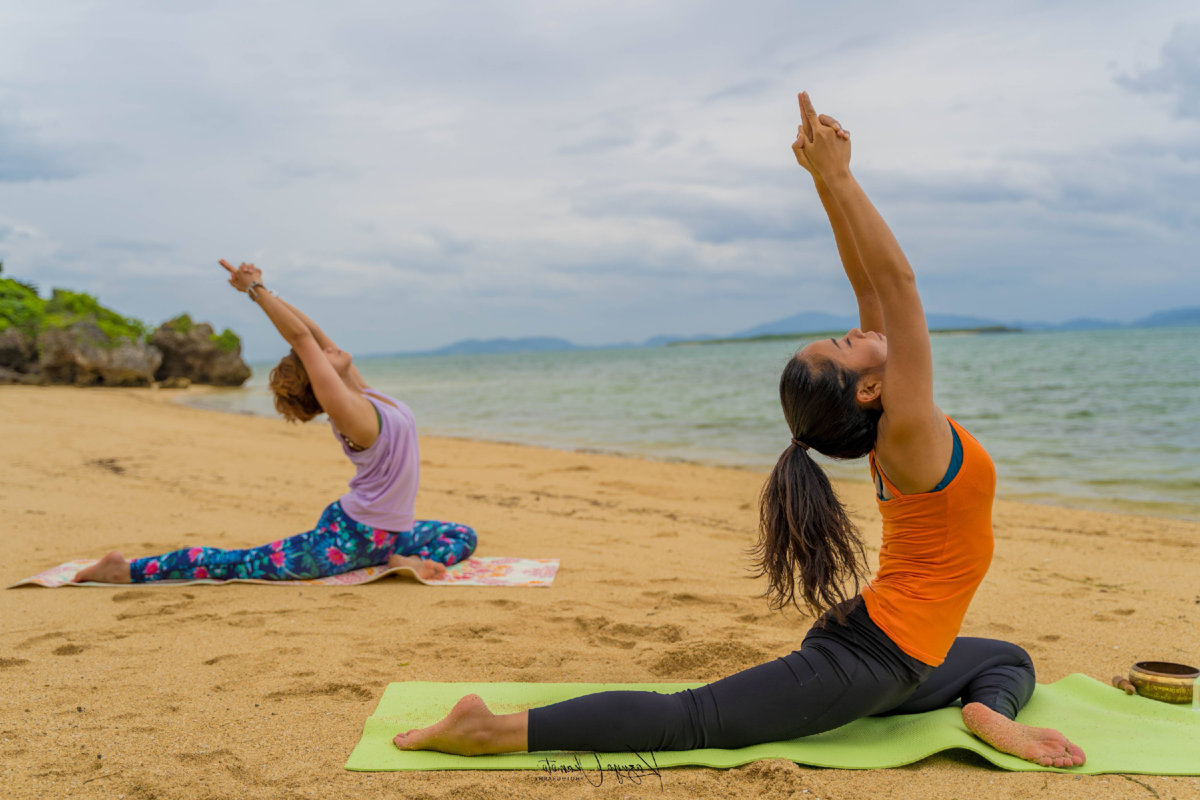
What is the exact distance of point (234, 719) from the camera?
8.84ft

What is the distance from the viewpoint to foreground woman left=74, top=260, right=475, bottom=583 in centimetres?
425

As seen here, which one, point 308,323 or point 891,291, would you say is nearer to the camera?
point 891,291

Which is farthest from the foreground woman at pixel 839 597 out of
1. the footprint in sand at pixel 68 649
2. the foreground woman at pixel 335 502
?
the foreground woman at pixel 335 502

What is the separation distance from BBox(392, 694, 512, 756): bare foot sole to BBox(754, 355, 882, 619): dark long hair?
40.7 inches

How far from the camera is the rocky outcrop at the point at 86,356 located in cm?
2241

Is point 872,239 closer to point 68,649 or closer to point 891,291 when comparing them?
point 891,291

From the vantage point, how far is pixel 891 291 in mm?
2090

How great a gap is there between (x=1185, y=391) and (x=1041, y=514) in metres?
14.2

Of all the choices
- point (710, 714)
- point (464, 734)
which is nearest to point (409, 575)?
point (464, 734)

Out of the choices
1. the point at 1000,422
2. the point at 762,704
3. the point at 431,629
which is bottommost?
the point at 431,629

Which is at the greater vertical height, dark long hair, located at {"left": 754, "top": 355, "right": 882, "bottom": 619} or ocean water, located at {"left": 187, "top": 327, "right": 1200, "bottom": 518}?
dark long hair, located at {"left": 754, "top": 355, "right": 882, "bottom": 619}

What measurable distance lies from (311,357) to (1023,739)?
12.1 ft

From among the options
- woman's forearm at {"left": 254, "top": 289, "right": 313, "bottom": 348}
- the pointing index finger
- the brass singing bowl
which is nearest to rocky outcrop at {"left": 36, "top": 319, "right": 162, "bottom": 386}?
woman's forearm at {"left": 254, "top": 289, "right": 313, "bottom": 348}

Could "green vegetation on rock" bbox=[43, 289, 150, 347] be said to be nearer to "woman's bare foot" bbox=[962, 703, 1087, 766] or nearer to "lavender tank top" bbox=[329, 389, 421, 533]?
"lavender tank top" bbox=[329, 389, 421, 533]
